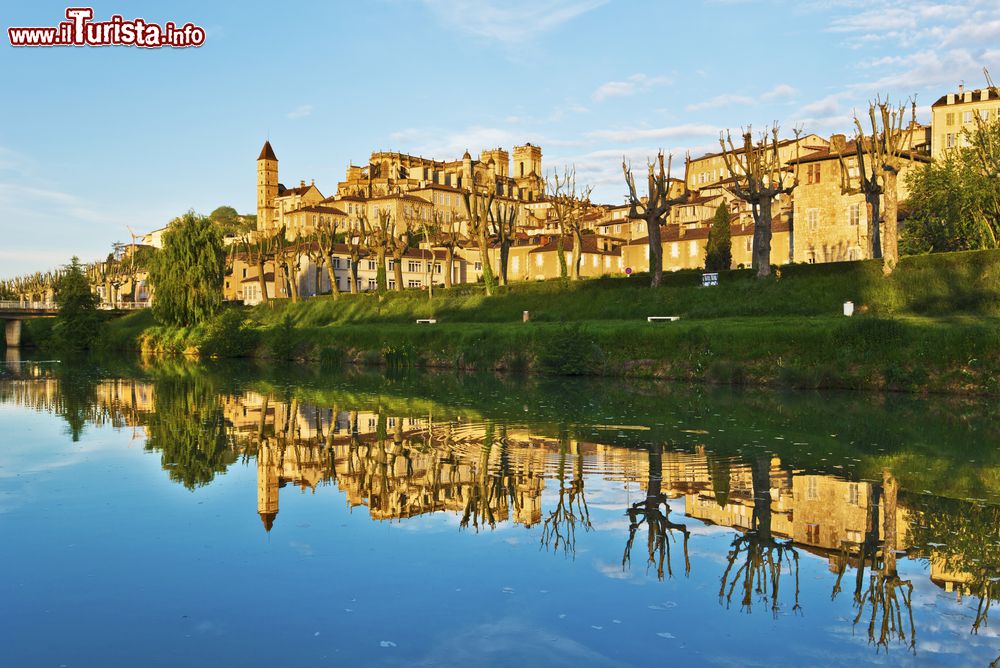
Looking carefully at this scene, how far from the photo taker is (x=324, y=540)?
11359mm

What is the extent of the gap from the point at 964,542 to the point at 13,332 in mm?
99223

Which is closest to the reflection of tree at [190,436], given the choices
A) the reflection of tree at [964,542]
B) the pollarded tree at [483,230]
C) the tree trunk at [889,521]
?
the tree trunk at [889,521]

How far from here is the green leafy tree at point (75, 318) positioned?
78.6 metres

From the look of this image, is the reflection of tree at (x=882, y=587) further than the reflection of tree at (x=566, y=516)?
No

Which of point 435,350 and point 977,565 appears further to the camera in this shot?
point 435,350

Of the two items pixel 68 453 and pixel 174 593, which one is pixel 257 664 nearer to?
pixel 174 593

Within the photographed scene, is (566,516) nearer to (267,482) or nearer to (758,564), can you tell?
(758,564)

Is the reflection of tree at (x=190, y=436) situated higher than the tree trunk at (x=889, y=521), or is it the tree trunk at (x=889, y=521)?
the reflection of tree at (x=190, y=436)

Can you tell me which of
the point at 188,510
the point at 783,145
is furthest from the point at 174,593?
the point at 783,145

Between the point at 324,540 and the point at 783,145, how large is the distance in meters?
108

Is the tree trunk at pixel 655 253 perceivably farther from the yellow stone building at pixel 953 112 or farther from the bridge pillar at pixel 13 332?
the bridge pillar at pixel 13 332

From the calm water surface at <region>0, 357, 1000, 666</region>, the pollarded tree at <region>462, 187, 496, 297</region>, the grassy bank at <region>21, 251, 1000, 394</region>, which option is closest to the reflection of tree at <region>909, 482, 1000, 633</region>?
the calm water surface at <region>0, 357, 1000, 666</region>

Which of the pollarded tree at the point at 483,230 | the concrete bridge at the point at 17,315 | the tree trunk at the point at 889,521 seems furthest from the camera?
the concrete bridge at the point at 17,315

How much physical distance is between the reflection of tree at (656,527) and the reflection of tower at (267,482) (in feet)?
17.3
